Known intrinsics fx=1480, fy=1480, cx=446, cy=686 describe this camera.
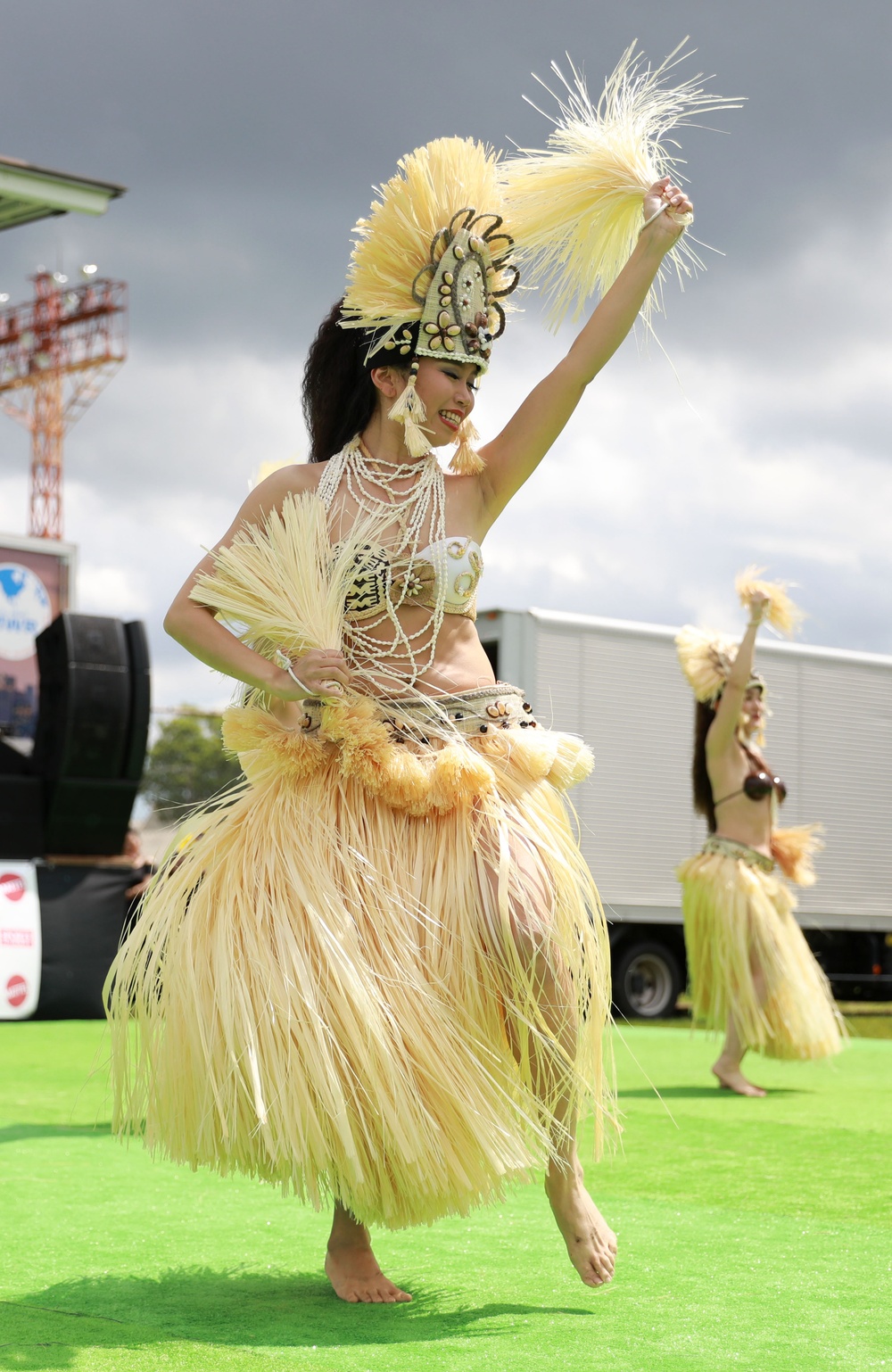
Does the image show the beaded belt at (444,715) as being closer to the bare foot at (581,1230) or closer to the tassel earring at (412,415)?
the tassel earring at (412,415)

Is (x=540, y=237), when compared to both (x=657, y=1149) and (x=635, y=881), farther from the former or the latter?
(x=635, y=881)

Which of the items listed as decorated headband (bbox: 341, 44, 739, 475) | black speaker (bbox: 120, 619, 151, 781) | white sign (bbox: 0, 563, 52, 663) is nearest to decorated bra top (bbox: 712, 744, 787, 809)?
decorated headband (bbox: 341, 44, 739, 475)

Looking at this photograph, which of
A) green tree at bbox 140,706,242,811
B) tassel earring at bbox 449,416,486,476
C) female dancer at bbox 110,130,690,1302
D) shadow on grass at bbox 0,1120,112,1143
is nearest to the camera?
female dancer at bbox 110,130,690,1302

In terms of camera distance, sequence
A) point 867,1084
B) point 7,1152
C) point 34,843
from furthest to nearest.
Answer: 1. point 34,843
2. point 867,1084
3. point 7,1152

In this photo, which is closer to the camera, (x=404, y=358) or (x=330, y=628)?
(x=330, y=628)

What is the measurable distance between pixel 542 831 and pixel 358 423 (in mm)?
851

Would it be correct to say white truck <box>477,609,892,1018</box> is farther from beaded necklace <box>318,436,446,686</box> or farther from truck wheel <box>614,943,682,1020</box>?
beaded necklace <box>318,436,446,686</box>

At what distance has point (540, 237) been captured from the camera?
2.73 m

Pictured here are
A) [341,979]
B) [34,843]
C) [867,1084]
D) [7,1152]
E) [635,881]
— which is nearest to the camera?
[341,979]

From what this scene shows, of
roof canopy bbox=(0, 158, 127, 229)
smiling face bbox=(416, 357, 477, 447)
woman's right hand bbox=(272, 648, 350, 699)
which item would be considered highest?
roof canopy bbox=(0, 158, 127, 229)

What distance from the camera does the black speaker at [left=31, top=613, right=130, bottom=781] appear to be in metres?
9.53

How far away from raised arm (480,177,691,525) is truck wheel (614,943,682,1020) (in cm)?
903

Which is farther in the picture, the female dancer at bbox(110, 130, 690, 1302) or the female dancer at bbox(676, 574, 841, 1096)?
the female dancer at bbox(676, 574, 841, 1096)

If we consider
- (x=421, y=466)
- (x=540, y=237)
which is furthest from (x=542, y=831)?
(x=540, y=237)
